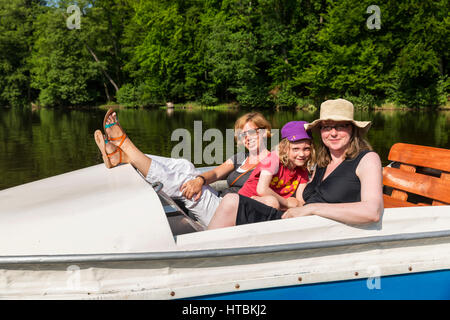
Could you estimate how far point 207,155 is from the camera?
40.9 ft

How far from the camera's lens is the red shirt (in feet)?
9.54

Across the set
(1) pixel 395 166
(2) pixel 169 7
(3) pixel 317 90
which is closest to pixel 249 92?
(3) pixel 317 90

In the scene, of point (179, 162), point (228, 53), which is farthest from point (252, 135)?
point (228, 53)

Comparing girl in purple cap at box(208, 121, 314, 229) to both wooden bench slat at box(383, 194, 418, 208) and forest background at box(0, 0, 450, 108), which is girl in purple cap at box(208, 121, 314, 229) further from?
forest background at box(0, 0, 450, 108)

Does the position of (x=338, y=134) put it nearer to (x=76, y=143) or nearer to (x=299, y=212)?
(x=299, y=212)

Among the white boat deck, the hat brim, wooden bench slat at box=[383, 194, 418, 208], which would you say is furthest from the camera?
wooden bench slat at box=[383, 194, 418, 208]

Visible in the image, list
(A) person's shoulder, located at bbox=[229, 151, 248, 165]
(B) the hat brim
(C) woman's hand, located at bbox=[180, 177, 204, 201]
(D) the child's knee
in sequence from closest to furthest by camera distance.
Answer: (B) the hat brim < (D) the child's knee < (C) woman's hand, located at bbox=[180, 177, 204, 201] < (A) person's shoulder, located at bbox=[229, 151, 248, 165]

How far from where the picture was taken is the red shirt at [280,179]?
2.91 meters

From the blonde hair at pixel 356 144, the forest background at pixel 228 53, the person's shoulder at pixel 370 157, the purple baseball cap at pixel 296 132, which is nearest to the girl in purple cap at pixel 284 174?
the purple baseball cap at pixel 296 132

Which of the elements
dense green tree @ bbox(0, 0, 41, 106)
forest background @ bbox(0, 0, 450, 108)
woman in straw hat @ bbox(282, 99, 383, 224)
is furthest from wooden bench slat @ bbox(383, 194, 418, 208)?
dense green tree @ bbox(0, 0, 41, 106)

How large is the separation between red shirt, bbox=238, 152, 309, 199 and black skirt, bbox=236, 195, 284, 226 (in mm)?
486

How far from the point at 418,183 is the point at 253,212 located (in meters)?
1.65

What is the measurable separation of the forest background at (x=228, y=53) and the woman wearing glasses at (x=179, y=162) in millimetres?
26514

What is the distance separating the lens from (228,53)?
31266 mm
